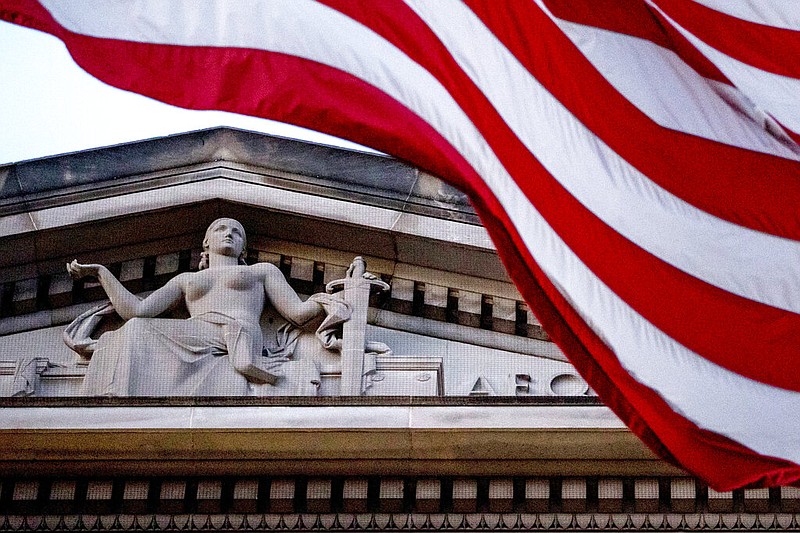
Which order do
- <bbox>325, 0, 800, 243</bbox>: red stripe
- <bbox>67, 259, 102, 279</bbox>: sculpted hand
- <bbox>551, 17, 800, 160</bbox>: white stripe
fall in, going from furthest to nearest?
<bbox>67, 259, 102, 279</bbox>: sculpted hand < <bbox>551, 17, 800, 160</bbox>: white stripe < <bbox>325, 0, 800, 243</bbox>: red stripe

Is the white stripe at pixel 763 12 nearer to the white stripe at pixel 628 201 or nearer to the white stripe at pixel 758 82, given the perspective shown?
the white stripe at pixel 758 82

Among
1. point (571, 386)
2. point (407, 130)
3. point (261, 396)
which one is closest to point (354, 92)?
point (407, 130)

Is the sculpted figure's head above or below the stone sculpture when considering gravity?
above

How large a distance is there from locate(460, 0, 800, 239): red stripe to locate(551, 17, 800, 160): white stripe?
0.06 m

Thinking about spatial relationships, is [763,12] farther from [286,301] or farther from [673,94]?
[286,301]

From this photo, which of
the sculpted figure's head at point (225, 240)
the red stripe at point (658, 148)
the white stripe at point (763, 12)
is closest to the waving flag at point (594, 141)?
the red stripe at point (658, 148)

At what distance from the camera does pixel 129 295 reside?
656 inches

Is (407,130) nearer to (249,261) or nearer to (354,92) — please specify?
(354,92)

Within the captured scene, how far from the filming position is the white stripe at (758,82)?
11.8 m

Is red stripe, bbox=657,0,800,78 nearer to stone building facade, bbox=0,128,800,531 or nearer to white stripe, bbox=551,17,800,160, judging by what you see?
white stripe, bbox=551,17,800,160

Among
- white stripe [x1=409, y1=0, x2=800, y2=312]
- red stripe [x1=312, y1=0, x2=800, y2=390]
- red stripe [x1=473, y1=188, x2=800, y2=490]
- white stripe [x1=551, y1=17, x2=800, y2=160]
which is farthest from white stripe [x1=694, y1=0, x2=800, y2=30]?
red stripe [x1=473, y1=188, x2=800, y2=490]

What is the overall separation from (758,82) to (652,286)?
164 centimetres

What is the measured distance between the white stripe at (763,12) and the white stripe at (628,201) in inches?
54.2

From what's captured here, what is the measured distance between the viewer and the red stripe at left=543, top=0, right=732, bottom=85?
11828mm
